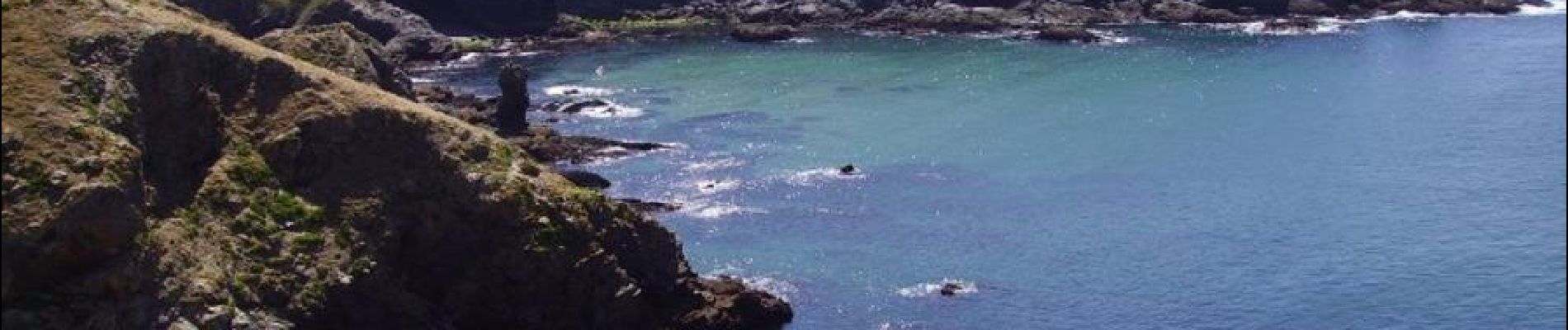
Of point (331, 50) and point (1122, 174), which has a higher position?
point (331, 50)

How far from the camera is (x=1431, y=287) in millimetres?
88062

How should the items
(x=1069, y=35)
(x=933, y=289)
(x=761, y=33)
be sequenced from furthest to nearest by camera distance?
(x=761, y=33), (x=1069, y=35), (x=933, y=289)

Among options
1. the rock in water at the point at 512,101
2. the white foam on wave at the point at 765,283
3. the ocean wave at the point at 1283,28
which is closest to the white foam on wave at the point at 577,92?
the rock in water at the point at 512,101

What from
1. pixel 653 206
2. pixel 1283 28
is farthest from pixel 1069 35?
pixel 653 206

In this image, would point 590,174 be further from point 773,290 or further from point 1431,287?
point 1431,287

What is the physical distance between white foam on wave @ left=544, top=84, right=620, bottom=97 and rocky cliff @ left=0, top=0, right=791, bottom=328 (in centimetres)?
7860

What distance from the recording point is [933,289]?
→ 3506 inches

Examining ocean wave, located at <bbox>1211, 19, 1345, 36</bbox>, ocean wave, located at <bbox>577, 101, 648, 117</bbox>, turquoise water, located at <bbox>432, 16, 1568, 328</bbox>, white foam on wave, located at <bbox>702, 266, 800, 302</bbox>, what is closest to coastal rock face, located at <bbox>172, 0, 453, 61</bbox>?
turquoise water, located at <bbox>432, 16, 1568, 328</bbox>

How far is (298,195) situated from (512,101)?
59310 millimetres

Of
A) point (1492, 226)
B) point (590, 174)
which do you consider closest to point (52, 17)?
point (590, 174)

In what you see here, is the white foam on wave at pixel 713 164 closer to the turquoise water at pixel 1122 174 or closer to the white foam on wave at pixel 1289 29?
the turquoise water at pixel 1122 174

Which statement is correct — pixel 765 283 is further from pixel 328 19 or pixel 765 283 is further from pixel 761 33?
pixel 761 33

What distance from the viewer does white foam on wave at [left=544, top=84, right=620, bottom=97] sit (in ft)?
517

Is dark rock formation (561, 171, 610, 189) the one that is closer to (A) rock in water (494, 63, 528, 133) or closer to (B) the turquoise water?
(B) the turquoise water
